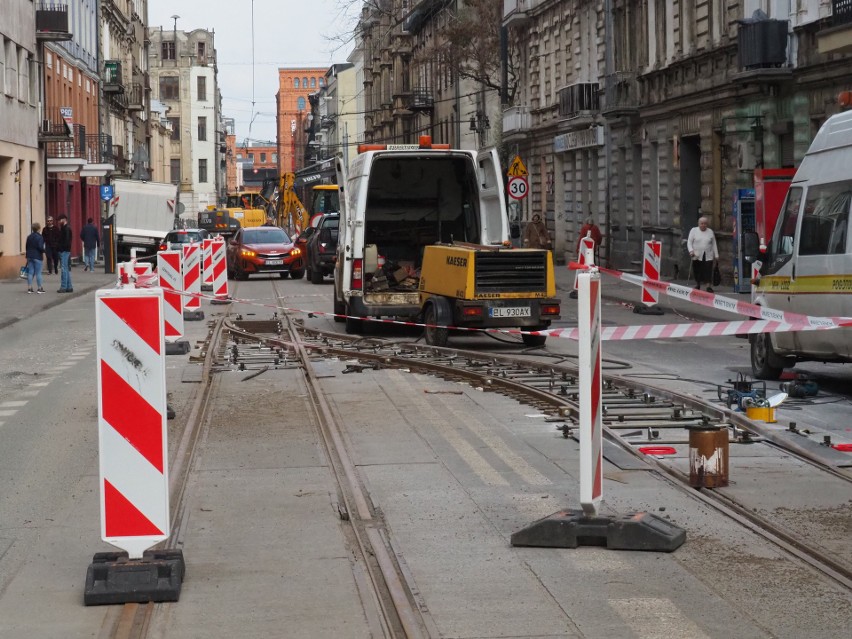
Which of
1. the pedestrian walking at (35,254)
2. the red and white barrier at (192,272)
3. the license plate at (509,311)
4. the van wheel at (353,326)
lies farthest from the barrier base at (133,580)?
the pedestrian walking at (35,254)

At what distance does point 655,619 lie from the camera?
5.89m

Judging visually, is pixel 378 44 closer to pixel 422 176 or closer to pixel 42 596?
pixel 422 176

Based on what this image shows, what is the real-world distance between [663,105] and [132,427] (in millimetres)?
32247

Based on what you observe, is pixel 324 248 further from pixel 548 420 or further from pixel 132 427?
pixel 132 427

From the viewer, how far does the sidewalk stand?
27.9 metres

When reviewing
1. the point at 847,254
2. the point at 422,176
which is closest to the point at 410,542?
the point at 847,254

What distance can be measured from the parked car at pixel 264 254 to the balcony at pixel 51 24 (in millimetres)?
10540

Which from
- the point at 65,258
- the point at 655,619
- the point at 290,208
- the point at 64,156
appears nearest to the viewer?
the point at 655,619

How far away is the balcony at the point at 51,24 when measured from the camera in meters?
48.2

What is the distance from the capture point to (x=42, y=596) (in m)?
6.43

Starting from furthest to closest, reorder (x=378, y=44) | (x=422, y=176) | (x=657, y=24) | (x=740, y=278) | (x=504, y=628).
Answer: (x=378, y=44) < (x=657, y=24) < (x=740, y=278) < (x=422, y=176) < (x=504, y=628)

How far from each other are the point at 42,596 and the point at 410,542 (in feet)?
6.07

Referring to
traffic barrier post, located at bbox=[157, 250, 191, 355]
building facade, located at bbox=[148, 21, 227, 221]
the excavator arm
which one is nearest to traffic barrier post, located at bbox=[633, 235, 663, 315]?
traffic barrier post, located at bbox=[157, 250, 191, 355]

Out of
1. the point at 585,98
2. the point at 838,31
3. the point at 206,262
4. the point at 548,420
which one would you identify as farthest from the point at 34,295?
the point at 548,420
